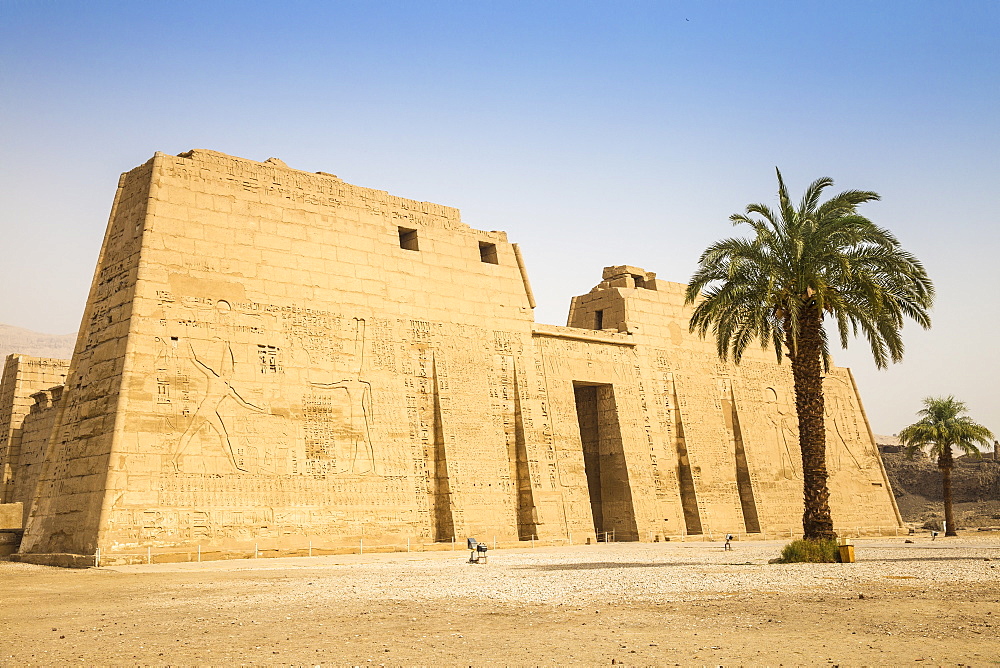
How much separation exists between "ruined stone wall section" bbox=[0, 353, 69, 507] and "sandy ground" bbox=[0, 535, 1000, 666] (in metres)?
12.4

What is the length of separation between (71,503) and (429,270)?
8.79 metres

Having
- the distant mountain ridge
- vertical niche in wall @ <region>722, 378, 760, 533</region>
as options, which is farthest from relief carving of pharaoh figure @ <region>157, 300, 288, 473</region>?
the distant mountain ridge

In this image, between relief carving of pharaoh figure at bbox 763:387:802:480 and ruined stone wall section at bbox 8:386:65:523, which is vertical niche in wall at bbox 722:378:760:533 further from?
ruined stone wall section at bbox 8:386:65:523

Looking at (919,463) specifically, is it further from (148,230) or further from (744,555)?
(148,230)

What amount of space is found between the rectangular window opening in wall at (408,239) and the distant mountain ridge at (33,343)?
94558 mm

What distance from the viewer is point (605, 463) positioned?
24188 millimetres

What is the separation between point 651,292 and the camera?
26312mm

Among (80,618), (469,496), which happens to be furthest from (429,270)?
(80,618)

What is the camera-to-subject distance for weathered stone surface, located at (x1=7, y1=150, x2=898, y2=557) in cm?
1650

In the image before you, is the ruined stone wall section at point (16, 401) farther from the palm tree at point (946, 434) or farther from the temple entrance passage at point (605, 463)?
the palm tree at point (946, 434)

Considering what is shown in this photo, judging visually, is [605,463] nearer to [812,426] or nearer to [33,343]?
[812,426]

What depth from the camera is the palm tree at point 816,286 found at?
14.0 metres

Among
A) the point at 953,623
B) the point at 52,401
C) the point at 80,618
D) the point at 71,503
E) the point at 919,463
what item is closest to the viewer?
the point at 953,623

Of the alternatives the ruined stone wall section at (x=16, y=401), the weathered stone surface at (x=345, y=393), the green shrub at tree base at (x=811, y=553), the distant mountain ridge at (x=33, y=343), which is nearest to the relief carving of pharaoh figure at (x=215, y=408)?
the weathered stone surface at (x=345, y=393)
